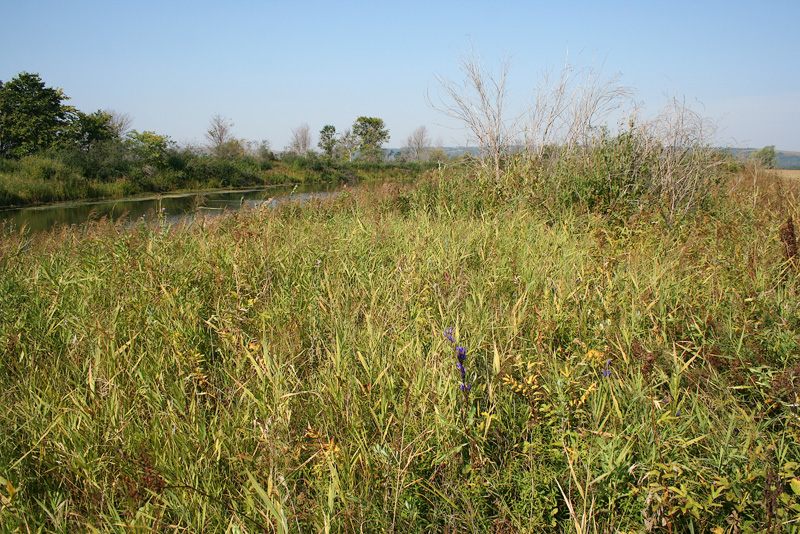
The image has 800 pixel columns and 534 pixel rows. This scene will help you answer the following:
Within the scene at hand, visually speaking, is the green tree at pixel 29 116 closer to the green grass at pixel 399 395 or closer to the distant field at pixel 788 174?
the green grass at pixel 399 395

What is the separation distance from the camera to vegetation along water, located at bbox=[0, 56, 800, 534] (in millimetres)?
1303

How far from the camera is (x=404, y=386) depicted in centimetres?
182

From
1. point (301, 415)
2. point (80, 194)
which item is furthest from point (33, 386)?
point (80, 194)

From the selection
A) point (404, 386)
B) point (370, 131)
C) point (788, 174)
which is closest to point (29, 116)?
point (404, 386)

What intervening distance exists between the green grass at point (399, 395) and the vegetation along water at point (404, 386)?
0.01 m

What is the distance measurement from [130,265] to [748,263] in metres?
4.25

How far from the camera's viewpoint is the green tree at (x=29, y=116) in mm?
22156

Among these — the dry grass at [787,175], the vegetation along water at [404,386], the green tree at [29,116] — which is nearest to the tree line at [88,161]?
the green tree at [29,116]

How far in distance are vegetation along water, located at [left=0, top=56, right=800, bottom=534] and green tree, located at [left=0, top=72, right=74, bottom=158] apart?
24.7 m

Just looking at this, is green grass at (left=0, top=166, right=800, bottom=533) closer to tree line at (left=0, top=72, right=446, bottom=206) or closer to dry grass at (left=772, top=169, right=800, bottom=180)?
dry grass at (left=772, top=169, right=800, bottom=180)

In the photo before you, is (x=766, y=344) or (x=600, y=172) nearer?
(x=766, y=344)

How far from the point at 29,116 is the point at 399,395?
30.7 meters

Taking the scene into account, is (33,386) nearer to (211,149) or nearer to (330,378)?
(330,378)

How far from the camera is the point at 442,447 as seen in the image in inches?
59.1
